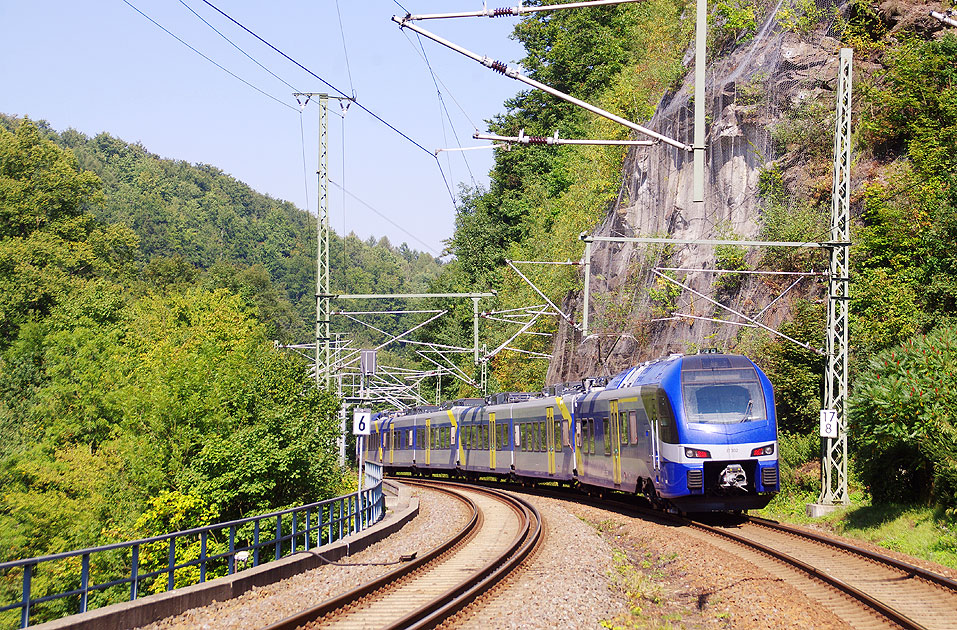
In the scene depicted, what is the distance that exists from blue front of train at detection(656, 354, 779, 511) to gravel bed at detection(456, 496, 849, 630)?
175cm

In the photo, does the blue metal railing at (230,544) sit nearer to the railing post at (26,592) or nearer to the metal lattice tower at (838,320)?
the railing post at (26,592)

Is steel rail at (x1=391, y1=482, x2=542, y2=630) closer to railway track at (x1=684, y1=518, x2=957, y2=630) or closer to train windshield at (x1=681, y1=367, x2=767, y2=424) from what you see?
railway track at (x1=684, y1=518, x2=957, y2=630)

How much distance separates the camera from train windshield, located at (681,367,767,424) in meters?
20.3

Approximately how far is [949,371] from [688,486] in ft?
17.2

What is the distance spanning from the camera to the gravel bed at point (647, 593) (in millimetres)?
11188

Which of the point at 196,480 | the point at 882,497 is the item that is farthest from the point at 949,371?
the point at 196,480

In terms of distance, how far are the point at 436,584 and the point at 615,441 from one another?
10863mm

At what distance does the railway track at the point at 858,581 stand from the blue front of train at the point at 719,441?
1.66 meters

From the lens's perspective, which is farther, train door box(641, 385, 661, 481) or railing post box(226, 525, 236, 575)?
train door box(641, 385, 661, 481)

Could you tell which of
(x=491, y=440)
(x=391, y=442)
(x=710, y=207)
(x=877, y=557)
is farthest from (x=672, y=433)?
(x=391, y=442)

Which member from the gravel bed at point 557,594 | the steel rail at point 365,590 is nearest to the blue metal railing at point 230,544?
the steel rail at point 365,590

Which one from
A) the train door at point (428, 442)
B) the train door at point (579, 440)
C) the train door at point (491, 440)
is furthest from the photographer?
the train door at point (428, 442)

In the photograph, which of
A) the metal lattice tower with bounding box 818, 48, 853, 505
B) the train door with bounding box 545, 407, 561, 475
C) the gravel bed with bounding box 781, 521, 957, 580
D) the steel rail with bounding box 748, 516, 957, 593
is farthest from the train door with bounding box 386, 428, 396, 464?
the gravel bed with bounding box 781, 521, 957, 580

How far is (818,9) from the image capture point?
130 ft
